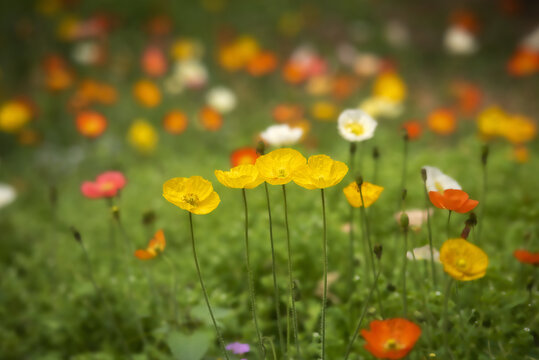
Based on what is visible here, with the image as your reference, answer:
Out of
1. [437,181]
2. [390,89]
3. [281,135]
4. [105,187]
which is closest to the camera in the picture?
[437,181]

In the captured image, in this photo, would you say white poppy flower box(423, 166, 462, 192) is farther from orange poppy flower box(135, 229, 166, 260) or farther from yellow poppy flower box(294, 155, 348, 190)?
orange poppy flower box(135, 229, 166, 260)

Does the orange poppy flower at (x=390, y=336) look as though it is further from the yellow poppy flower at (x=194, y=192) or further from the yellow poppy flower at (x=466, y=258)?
the yellow poppy flower at (x=194, y=192)

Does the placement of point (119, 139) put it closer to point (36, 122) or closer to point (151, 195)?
point (36, 122)

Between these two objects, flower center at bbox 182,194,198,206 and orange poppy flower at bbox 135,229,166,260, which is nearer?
flower center at bbox 182,194,198,206

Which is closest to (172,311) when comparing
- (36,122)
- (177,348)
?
(177,348)

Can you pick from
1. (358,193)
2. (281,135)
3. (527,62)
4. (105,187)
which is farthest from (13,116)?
(527,62)

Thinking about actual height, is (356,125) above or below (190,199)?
above

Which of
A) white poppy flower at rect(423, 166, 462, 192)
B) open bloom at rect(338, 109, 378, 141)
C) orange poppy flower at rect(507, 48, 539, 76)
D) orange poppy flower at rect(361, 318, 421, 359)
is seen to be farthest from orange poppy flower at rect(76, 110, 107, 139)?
orange poppy flower at rect(507, 48, 539, 76)

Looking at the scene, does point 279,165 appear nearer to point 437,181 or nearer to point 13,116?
point 437,181
